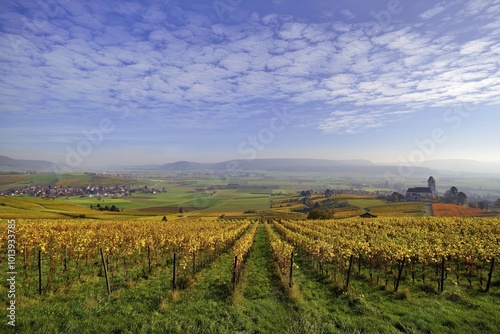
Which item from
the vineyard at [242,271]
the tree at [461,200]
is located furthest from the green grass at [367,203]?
the vineyard at [242,271]

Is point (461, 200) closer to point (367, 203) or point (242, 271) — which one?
point (367, 203)

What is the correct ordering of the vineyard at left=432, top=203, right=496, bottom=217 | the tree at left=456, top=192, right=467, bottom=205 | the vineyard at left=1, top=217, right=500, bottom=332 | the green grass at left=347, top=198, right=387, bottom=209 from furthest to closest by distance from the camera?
the tree at left=456, top=192, right=467, bottom=205, the green grass at left=347, top=198, right=387, bottom=209, the vineyard at left=432, top=203, right=496, bottom=217, the vineyard at left=1, top=217, right=500, bottom=332

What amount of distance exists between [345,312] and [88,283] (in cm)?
1219

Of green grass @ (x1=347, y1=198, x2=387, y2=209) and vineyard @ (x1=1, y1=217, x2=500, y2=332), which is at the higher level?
vineyard @ (x1=1, y1=217, x2=500, y2=332)

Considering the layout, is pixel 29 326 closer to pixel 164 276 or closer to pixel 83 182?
pixel 164 276

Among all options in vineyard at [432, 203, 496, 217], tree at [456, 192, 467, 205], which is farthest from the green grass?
tree at [456, 192, 467, 205]

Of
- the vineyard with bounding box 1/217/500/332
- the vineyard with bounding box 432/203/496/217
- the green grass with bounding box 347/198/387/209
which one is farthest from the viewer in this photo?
the green grass with bounding box 347/198/387/209

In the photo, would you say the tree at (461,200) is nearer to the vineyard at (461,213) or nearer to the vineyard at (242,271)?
the vineyard at (461,213)

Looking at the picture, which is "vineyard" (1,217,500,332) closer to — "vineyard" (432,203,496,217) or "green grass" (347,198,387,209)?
"vineyard" (432,203,496,217)

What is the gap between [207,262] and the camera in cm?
1834

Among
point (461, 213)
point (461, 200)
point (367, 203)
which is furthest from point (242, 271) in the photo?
point (461, 200)

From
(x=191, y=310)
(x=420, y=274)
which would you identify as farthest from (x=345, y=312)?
(x=420, y=274)

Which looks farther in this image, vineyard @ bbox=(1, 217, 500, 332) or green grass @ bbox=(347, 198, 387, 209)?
green grass @ bbox=(347, 198, 387, 209)

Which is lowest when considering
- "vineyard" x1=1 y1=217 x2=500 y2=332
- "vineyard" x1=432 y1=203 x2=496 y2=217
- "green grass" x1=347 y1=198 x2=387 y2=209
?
"green grass" x1=347 y1=198 x2=387 y2=209
